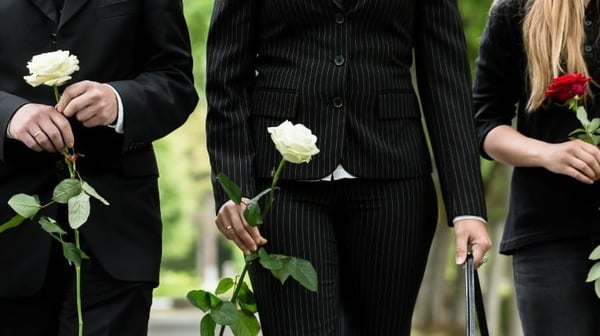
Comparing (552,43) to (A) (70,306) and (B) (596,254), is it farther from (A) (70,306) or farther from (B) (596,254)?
(A) (70,306)

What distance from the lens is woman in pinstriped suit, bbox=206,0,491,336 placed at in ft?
16.3

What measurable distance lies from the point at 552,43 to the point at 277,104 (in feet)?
3.49

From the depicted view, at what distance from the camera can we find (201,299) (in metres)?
4.91

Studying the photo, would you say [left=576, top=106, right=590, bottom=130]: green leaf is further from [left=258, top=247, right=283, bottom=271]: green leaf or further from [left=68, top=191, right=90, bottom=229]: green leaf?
[left=68, top=191, right=90, bottom=229]: green leaf

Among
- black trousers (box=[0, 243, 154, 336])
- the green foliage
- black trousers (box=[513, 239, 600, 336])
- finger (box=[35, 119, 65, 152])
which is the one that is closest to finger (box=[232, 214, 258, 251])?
black trousers (box=[0, 243, 154, 336])

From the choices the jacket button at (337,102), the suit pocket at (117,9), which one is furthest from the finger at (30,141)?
the jacket button at (337,102)

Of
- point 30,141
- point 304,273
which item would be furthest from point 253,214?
point 30,141

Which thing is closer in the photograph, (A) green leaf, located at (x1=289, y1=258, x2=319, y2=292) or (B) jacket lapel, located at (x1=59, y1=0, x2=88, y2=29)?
(A) green leaf, located at (x1=289, y1=258, x2=319, y2=292)

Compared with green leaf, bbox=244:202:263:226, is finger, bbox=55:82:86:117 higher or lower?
higher

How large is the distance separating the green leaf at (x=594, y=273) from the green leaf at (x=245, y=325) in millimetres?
1137

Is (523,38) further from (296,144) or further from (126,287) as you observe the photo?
(126,287)

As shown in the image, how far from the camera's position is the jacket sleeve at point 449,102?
5.09 metres

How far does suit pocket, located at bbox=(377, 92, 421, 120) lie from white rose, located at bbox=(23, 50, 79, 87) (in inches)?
41.7

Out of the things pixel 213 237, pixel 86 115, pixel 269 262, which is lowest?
pixel 213 237
